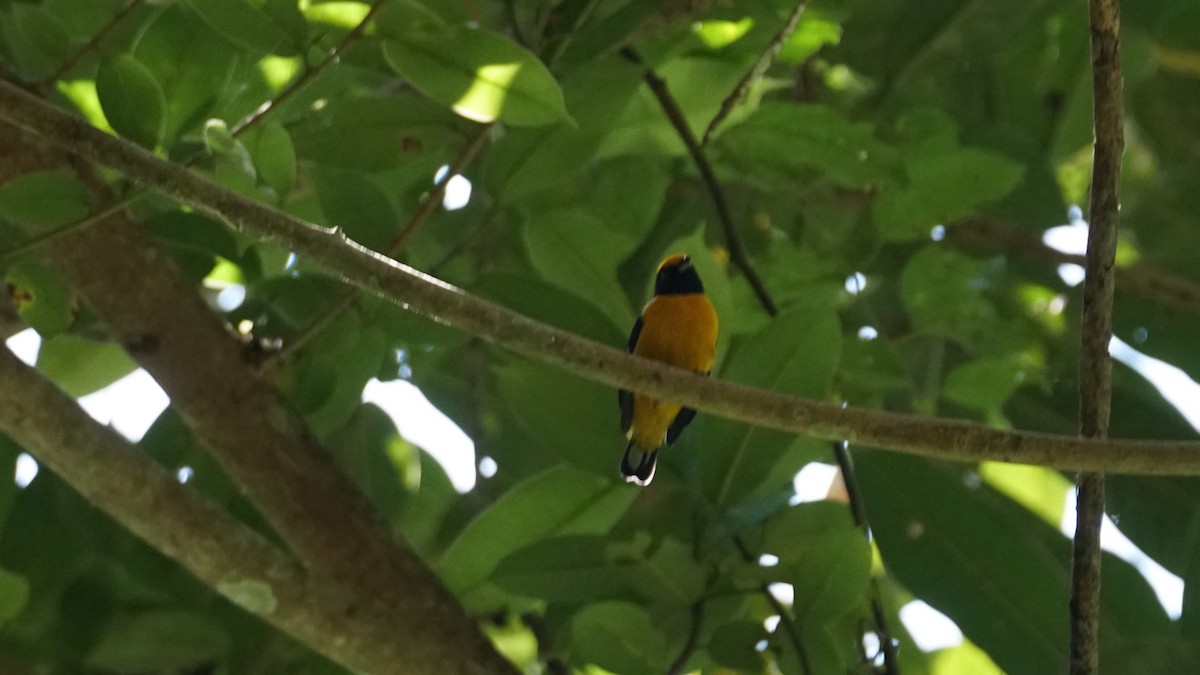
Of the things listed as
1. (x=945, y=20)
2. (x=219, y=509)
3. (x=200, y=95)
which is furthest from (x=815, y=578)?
(x=945, y=20)

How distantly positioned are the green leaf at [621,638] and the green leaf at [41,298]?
95 centimetres

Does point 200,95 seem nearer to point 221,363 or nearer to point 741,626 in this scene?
point 221,363

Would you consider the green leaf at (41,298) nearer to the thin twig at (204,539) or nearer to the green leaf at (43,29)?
the thin twig at (204,539)

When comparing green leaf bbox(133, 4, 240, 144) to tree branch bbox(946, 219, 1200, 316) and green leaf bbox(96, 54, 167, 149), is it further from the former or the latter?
tree branch bbox(946, 219, 1200, 316)

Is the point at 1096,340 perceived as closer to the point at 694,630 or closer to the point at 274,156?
the point at 694,630

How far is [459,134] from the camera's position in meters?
1.97

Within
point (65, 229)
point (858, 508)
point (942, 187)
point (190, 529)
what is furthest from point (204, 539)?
point (942, 187)

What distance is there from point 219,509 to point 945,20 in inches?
72.8

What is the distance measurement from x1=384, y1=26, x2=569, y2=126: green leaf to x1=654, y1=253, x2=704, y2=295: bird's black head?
0.84m

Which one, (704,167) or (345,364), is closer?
(345,364)

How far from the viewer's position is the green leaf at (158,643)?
2037 mm

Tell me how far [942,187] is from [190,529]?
1596 mm

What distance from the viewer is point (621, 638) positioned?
177 cm

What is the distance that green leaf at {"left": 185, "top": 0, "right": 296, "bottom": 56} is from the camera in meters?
1.60
